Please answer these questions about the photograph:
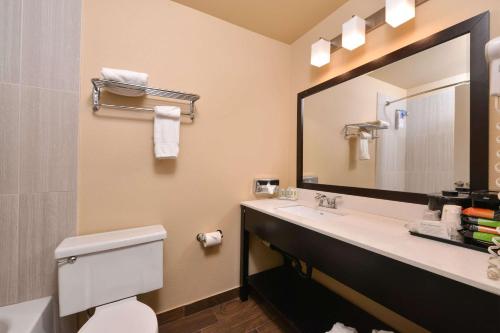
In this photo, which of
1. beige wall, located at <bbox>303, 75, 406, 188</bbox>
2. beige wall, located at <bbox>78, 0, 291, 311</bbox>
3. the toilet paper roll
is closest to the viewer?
beige wall, located at <bbox>78, 0, 291, 311</bbox>

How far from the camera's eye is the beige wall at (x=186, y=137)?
1281 millimetres

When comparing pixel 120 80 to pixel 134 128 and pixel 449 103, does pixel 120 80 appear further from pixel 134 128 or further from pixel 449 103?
pixel 449 103

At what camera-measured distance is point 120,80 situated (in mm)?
1207

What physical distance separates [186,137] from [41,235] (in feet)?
3.23

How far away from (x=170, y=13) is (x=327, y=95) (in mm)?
1302

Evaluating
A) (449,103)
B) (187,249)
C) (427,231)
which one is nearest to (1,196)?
(187,249)

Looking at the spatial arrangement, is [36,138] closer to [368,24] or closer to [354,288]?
[354,288]

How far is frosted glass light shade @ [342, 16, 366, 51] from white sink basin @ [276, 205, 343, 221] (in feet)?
3.70

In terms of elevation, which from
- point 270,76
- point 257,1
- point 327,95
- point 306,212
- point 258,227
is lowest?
point 258,227

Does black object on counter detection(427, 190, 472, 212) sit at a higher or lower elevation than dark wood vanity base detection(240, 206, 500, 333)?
higher

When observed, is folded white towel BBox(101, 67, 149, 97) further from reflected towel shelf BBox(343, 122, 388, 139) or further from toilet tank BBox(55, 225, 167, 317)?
reflected towel shelf BBox(343, 122, 388, 139)

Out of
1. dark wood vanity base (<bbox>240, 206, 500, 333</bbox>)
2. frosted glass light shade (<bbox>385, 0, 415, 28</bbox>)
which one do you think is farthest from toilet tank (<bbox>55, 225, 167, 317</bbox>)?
frosted glass light shade (<bbox>385, 0, 415, 28</bbox>)

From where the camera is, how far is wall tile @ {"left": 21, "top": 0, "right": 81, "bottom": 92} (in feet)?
3.67

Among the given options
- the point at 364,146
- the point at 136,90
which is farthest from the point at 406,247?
the point at 136,90
